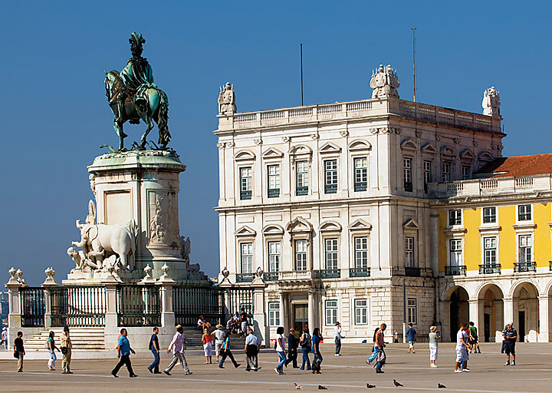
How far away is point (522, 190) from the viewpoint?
268 feet

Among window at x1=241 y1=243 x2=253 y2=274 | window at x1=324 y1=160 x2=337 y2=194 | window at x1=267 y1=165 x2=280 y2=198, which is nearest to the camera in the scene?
window at x1=324 y1=160 x2=337 y2=194

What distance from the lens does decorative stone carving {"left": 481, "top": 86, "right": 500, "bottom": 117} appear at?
92438 millimetres

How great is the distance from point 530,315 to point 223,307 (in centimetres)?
3386

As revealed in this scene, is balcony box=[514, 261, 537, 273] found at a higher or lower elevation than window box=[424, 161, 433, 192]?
lower

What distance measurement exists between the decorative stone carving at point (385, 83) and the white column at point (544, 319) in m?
13.4

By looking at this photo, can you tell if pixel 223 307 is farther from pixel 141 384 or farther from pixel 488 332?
pixel 488 332

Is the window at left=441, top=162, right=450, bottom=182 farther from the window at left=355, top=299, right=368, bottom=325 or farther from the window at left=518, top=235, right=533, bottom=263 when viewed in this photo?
the window at left=355, top=299, right=368, bottom=325

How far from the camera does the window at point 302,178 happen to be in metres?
86.1

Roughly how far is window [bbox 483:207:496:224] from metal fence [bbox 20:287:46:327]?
3726cm

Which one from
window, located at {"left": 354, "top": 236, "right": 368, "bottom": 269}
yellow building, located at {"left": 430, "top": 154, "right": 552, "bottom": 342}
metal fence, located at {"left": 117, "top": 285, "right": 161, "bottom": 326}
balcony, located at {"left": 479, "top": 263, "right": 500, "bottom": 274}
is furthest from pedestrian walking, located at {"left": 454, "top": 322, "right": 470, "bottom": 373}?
window, located at {"left": 354, "top": 236, "right": 368, "bottom": 269}

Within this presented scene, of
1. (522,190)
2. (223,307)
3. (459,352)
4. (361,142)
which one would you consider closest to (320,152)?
(361,142)

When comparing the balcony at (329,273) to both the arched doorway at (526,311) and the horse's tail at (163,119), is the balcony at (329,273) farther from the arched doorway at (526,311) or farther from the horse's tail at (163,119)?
the horse's tail at (163,119)

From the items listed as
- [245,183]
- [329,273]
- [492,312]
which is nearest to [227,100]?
[245,183]

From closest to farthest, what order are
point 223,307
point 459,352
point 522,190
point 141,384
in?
1. point 141,384
2. point 459,352
3. point 223,307
4. point 522,190
